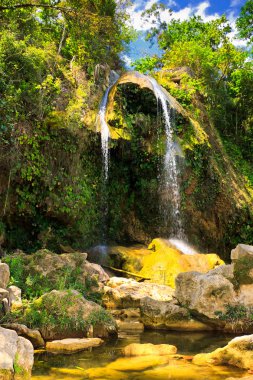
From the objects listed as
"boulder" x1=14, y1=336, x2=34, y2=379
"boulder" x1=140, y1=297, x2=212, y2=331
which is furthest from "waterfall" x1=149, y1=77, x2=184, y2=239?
"boulder" x1=14, y1=336, x2=34, y2=379

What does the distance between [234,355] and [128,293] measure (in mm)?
4224

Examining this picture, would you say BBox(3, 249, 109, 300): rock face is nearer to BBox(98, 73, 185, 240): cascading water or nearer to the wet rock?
the wet rock

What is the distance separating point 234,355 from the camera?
17.7 feet

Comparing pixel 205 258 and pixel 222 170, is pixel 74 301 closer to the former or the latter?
pixel 205 258

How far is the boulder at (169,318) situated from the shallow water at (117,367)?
1341 mm

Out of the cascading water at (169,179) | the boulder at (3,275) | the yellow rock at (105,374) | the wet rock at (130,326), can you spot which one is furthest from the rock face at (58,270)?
the cascading water at (169,179)

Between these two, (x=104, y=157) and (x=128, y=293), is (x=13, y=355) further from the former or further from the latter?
(x=104, y=157)

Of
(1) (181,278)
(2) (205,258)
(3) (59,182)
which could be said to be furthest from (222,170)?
(1) (181,278)

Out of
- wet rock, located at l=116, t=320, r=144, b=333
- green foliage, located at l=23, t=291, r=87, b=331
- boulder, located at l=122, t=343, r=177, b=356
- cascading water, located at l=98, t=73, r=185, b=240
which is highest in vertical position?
cascading water, located at l=98, t=73, r=185, b=240

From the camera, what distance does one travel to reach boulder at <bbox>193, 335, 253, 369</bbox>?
5.29 meters

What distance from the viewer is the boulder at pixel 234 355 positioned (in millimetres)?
5293

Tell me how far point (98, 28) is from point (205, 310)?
19.8 ft

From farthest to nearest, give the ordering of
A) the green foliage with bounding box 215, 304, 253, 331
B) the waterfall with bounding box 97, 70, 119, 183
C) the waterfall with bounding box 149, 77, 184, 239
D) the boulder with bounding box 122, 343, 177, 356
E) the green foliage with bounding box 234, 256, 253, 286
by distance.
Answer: the waterfall with bounding box 149, 77, 184, 239 < the waterfall with bounding box 97, 70, 119, 183 < the green foliage with bounding box 234, 256, 253, 286 < the green foliage with bounding box 215, 304, 253, 331 < the boulder with bounding box 122, 343, 177, 356

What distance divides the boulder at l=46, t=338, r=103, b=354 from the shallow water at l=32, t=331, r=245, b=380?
16 centimetres
